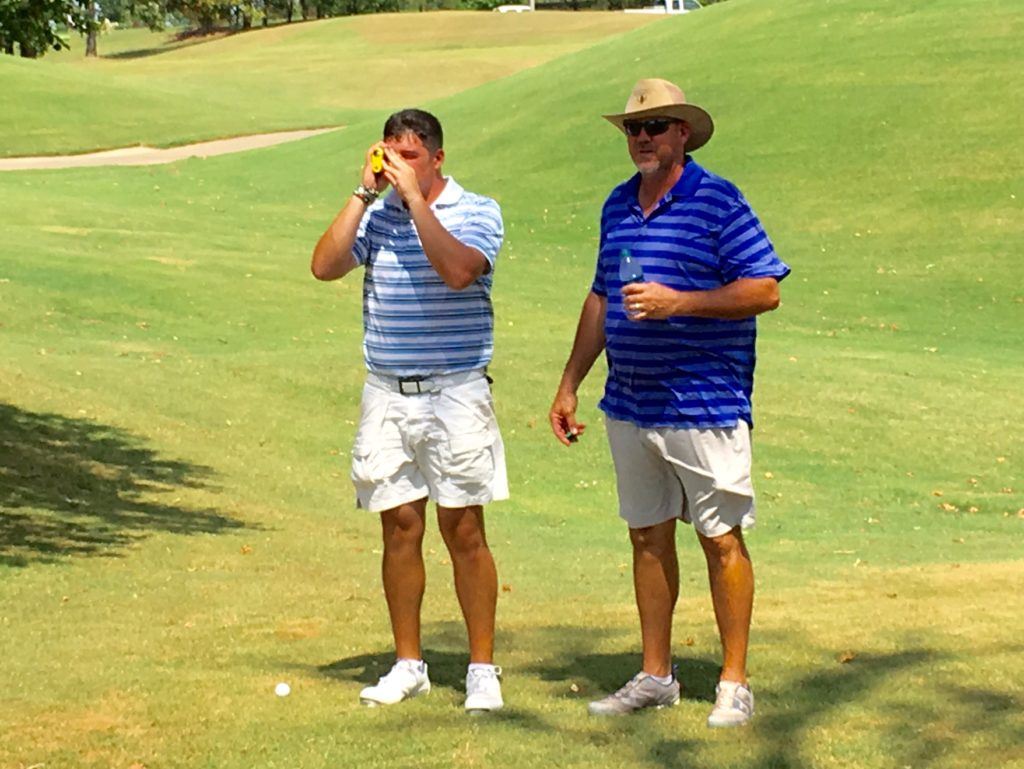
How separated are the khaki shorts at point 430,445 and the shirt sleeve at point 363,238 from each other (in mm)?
454

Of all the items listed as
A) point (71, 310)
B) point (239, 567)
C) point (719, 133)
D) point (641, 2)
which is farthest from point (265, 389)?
point (641, 2)

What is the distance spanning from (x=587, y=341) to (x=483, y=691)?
4.41ft

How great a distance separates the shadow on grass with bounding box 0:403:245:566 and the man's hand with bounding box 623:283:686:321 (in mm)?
5478

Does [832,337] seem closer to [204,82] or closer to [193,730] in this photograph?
[193,730]

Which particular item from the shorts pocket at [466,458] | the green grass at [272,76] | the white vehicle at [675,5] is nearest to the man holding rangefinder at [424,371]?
the shorts pocket at [466,458]

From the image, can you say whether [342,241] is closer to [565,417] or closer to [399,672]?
[565,417]

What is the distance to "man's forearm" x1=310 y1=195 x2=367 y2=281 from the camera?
655 cm

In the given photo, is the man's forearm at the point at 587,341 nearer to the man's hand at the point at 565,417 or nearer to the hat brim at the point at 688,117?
the man's hand at the point at 565,417

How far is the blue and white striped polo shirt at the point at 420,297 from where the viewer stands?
21.4 ft

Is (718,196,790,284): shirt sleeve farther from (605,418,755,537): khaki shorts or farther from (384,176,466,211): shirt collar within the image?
(384,176,466,211): shirt collar

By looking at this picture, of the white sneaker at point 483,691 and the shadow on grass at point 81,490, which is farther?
the shadow on grass at point 81,490

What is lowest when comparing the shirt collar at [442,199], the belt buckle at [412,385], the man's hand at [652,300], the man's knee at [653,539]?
the man's knee at [653,539]

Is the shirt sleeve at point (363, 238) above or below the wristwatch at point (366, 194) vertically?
below

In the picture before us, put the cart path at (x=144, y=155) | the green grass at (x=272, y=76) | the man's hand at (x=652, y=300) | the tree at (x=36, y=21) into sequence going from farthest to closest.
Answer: the green grass at (x=272, y=76) → the cart path at (x=144, y=155) → the tree at (x=36, y=21) → the man's hand at (x=652, y=300)
